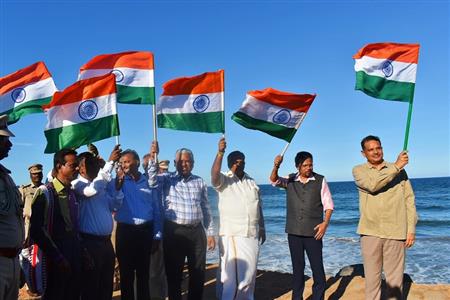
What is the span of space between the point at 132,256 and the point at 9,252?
206cm

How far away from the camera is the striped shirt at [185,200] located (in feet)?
18.1

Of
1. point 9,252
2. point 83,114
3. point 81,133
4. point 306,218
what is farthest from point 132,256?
point 306,218

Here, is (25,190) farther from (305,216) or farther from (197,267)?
(305,216)

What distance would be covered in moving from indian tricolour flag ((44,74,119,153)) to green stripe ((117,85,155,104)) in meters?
0.67

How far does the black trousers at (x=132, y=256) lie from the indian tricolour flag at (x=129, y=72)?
1963 mm

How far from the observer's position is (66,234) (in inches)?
163

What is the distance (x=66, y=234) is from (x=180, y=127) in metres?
2.47

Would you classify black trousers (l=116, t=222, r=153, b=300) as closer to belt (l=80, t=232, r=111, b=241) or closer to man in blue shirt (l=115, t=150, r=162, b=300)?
man in blue shirt (l=115, t=150, r=162, b=300)

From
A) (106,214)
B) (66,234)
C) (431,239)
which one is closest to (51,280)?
(66,234)

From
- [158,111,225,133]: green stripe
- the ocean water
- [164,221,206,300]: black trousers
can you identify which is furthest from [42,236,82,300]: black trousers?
the ocean water

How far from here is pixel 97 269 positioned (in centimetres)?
457

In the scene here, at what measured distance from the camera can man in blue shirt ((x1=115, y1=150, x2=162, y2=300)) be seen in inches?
210

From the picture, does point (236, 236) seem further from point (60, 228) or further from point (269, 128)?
point (60, 228)

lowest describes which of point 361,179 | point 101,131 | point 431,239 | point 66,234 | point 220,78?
point 431,239
